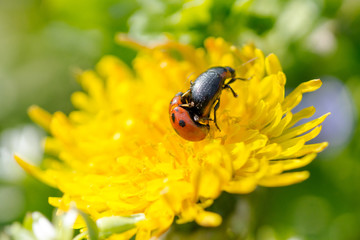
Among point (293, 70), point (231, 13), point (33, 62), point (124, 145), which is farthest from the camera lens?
point (33, 62)

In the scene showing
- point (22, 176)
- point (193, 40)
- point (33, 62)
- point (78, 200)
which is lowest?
point (78, 200)

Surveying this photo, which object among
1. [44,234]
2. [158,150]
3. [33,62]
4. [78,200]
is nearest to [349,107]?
[158,150]

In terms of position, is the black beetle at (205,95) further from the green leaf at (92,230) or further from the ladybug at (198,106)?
the green leaf at (92,230)

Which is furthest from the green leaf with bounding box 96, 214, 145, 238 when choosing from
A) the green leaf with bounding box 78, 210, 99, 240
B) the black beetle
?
the black beetle

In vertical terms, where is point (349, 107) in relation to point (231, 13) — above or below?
below

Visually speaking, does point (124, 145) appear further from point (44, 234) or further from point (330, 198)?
point (330, 198)

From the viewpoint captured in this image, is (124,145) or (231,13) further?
(231,13)

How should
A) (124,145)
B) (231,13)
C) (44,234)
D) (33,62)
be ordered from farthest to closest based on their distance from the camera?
(33,62)
(231,13)
(124,145)
(44,234)

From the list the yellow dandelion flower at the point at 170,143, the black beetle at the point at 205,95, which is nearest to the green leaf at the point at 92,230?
the yellow dandelion flower at the point at 170,143
